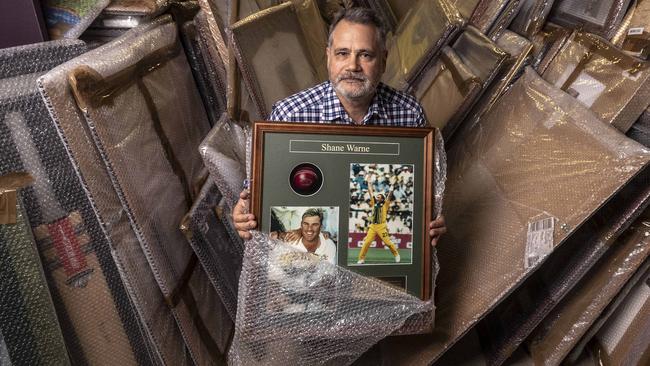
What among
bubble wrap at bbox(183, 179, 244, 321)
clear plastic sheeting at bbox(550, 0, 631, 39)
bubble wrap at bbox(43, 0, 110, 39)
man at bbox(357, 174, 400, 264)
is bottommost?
bubble wrap at bbox(183, 179, 244, 321)

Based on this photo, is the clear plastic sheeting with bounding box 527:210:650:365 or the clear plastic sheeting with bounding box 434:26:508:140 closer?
the clear plastic sheeting with bounding box 527:210:650:365

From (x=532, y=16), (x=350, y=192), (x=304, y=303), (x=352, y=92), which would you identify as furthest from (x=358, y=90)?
(x=532, y=16)

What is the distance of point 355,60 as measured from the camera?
125 centimetres

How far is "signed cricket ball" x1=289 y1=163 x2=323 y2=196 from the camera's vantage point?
109cm

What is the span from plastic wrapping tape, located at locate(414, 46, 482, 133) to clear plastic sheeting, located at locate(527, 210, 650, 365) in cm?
68

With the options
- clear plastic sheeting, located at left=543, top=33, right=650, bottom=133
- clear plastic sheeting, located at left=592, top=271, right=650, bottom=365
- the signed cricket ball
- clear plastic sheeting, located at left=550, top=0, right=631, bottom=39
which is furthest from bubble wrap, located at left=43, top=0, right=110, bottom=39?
clear plastic sheeting, located at left=592, top=271, right=650, bottom=365

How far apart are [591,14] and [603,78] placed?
41cm

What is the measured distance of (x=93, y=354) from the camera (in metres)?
1.32

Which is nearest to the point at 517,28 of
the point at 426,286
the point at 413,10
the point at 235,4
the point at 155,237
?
the point at 413,10

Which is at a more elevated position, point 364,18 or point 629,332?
point 364,18

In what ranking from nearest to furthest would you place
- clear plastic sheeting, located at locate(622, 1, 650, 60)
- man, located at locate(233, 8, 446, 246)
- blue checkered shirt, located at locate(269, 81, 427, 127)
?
man, located at locate(233, 8, 446, 246) < blue checkered shirt, located at locate(269, 81, 427, 127) < clear plastic sheeting, located at locate(622, 1, 650, 60)

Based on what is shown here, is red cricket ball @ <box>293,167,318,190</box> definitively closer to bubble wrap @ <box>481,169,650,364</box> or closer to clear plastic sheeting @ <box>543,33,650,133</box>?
bubble wrap @ <box>481,169,650,364</box>

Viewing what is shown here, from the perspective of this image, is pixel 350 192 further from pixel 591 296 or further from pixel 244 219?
pixel 591 296

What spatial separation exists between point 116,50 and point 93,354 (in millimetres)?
836
